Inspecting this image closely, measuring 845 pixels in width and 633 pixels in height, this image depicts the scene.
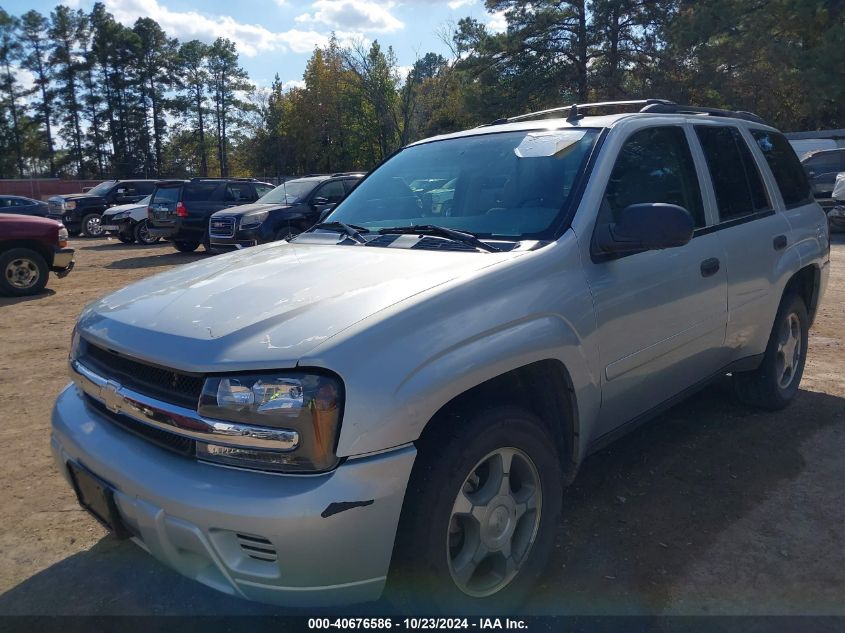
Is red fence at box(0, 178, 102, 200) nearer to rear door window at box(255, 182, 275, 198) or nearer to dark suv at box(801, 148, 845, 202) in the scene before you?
rear door window at box(255, 182, 275, 198)

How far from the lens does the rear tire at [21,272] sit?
402 inches

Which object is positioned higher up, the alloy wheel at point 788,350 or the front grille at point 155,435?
the front grille at point 155,435

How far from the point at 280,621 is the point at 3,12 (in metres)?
65.0

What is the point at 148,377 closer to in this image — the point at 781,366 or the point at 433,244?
the point at 433,244

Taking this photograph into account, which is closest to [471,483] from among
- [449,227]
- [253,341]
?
[253,341]

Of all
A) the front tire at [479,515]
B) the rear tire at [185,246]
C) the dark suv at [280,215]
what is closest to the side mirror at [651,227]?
the front tire at [479,515]

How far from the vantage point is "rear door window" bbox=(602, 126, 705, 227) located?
10.3ft

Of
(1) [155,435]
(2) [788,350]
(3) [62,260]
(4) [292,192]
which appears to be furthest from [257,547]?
(4) [292,192]

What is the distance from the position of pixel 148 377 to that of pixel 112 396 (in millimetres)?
206

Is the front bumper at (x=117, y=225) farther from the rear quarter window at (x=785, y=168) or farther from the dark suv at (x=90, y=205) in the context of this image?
the rear quarter window at (x=785, y=168)

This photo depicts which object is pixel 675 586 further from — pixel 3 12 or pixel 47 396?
pixel 3 12

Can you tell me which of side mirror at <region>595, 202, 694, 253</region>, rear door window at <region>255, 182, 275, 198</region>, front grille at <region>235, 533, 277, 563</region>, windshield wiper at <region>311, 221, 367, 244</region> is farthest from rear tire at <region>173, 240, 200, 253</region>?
front grille at <region>235, 533, 277, 563</region>

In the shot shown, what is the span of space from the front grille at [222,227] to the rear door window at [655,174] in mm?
10750

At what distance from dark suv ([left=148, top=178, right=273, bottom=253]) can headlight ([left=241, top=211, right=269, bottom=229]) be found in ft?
11.6
